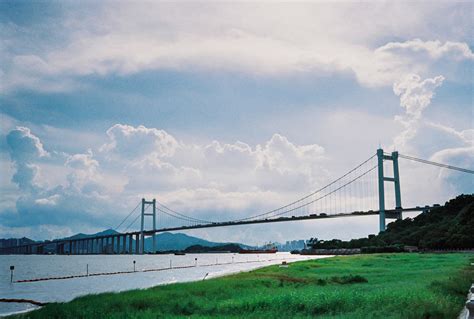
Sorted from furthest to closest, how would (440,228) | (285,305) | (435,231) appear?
(440,228)
(435,231)
(285,305)

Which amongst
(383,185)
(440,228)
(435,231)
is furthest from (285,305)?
(383,185)

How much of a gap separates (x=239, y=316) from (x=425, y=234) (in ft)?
240

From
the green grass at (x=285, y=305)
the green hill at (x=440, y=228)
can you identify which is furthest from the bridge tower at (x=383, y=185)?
the green grass at (x=285, y=305)

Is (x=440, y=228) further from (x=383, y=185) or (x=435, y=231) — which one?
(x=383, y=185)

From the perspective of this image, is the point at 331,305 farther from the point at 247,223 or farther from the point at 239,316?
the point at 247,223

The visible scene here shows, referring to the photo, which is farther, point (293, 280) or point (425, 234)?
point (425, 234)

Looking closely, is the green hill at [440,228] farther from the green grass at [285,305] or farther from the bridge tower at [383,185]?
the green grass at [285,305]

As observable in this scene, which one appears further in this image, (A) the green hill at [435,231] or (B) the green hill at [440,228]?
(A) the green hill at [435,231]

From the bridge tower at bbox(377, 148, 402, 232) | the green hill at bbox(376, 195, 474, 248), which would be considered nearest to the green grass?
the green hill at bbox(376, 195, 474, 248)

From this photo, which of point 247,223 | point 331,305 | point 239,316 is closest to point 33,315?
point 239,316

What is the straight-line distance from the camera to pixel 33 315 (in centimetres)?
1875

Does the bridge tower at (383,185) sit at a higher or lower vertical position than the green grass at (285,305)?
higher

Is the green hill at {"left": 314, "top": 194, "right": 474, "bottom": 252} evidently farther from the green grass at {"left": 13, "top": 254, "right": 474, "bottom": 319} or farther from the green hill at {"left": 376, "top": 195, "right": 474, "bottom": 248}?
the green grass at {"left": 13, "top": 254, "right": 474, "bottom": 319}

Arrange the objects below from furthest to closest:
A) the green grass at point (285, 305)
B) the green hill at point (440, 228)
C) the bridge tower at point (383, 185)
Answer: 1. the bridge tower at point (383, 185)
2. the green hill at point (440, 228)
3. the green grass at point (285, 305)
